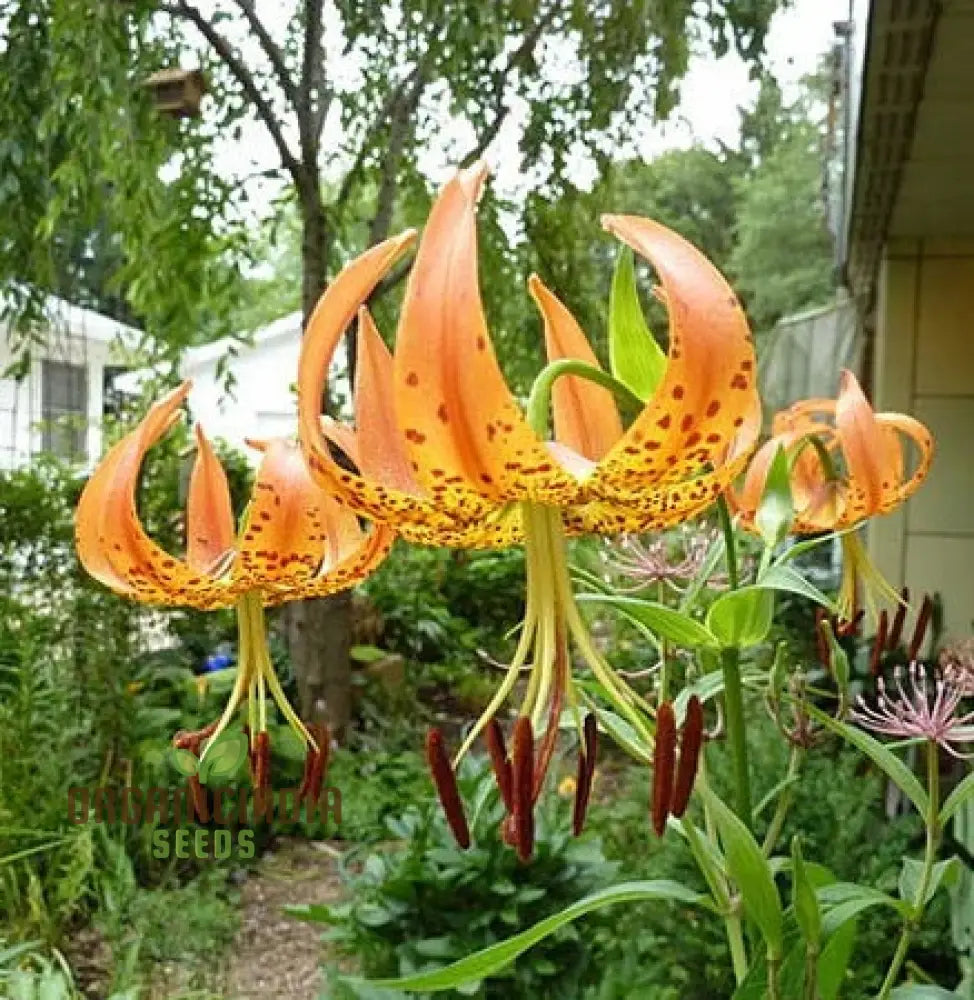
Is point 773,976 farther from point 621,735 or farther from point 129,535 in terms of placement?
point 129,535

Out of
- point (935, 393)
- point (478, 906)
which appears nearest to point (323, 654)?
point (935, 393)

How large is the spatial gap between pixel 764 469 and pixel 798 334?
14.4 ft

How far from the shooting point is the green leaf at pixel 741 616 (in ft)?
1.66

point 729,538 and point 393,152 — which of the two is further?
point 393,152

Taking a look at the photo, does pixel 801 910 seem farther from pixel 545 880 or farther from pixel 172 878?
pixel 172 878

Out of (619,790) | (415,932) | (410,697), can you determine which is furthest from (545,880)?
(410,697)

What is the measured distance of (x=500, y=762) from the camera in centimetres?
47

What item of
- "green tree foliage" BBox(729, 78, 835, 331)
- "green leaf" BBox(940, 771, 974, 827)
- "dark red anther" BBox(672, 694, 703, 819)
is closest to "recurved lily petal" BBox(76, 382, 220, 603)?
"dark red anther" BBox(672, 694, 703, 819)

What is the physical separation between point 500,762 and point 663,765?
0.05 m

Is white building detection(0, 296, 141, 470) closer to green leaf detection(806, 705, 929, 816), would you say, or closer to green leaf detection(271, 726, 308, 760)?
green leaf detection(271, 726, 308, 760)

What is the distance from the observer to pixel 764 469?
62cm

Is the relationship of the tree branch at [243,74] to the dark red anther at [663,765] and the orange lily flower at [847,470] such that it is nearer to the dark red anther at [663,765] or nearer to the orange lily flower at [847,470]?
the orange lily flower at [847,470]

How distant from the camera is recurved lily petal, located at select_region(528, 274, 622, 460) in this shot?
0.49 meters

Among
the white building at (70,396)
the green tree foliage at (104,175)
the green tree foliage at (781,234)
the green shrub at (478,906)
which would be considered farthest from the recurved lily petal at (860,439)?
the green tree foliage at (781,234)
